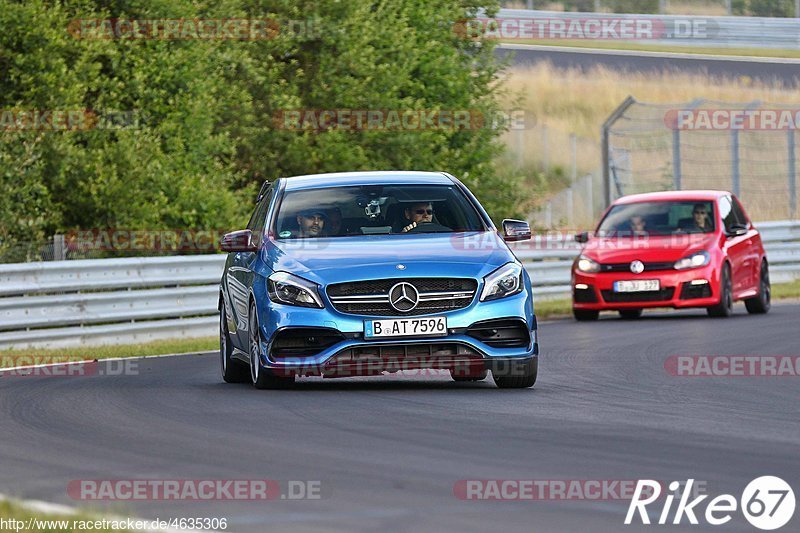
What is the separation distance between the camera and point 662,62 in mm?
54219

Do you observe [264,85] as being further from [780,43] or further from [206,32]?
[780,43]

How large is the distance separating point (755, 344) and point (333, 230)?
5.83 m

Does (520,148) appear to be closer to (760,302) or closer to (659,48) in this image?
(659,48)

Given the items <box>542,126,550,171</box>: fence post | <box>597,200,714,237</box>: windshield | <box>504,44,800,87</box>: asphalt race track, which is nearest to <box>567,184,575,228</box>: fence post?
<box>542,126,550,171</box>: fence post

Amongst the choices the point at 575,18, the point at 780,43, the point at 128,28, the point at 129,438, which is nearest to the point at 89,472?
the point at 129,438

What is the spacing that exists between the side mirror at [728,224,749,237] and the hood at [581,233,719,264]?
359 millimetres

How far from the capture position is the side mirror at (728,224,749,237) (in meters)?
22.2

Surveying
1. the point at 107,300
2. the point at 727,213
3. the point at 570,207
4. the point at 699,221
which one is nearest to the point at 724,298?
the point at 699,221

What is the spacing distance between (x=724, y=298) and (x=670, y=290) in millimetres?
734

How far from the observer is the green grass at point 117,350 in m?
18.2

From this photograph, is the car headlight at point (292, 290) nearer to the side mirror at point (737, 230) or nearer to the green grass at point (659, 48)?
the side mirror at point (737, 230)

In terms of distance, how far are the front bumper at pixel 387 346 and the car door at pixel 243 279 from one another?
88 centimetres

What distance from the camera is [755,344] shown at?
17062mm
